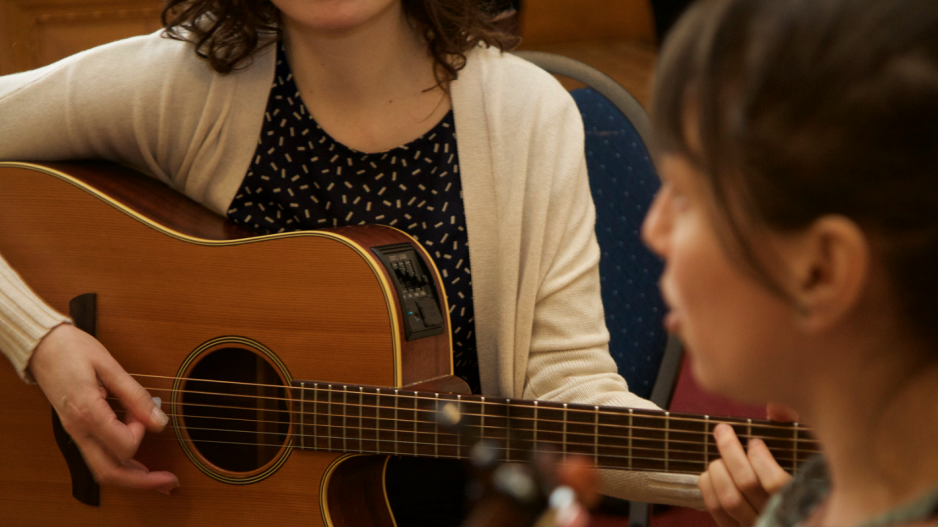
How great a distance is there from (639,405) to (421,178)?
406 mm

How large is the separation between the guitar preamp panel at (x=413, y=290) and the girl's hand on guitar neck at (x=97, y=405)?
33cm

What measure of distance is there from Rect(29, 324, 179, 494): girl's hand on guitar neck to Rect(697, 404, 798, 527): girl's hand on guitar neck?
0.64 m

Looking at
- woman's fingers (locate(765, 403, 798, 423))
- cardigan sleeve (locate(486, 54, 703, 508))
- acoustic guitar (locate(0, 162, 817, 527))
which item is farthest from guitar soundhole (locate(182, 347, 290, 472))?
woman's fingers (locate(765, 403, 798, 423))

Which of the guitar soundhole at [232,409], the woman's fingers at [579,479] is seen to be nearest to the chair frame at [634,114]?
the guitar soundhole at [232,409]

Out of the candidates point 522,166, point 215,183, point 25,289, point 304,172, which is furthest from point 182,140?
point 522,166

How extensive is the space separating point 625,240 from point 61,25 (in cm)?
206

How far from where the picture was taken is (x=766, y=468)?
756 millimetres

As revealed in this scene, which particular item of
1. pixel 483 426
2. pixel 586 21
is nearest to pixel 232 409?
pixel 483 426

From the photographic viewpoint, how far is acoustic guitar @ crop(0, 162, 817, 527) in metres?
0.94

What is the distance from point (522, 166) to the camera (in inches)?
42.3

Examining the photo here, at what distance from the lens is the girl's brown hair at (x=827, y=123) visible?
0.35m

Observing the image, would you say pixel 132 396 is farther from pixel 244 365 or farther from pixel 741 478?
pixel 741 478

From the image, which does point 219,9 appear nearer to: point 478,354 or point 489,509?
point 478,354

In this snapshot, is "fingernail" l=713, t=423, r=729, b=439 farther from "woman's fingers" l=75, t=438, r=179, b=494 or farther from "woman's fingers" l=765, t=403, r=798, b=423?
"woman's fingers" l=75, t=438, r=179, b=494
